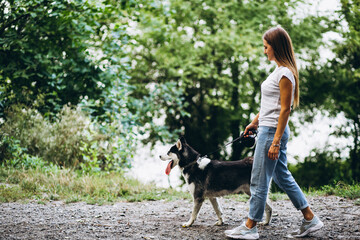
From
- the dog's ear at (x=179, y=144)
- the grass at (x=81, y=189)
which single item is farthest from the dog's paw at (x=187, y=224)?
the grass at (x=81, y=189)

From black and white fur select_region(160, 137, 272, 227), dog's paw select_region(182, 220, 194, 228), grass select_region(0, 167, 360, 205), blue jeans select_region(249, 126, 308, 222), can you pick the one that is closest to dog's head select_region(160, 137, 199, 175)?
black and white fur select_region(160, 137, 272, 227)

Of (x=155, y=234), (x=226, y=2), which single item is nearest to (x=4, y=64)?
(x=155, y=234)

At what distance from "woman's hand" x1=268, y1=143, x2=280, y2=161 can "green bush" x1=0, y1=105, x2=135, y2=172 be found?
17.2 ft

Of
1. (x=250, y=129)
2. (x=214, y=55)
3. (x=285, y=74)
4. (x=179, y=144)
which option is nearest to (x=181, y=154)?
(x=179, y=144)

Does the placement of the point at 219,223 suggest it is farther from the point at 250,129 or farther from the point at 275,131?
the point at 275,131

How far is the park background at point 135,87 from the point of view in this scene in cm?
800

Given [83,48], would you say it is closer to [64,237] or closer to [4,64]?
[4,64]

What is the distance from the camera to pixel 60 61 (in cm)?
967

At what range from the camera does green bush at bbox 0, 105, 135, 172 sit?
27.2 ft

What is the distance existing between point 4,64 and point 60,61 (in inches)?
55.4

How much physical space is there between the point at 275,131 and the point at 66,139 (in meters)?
6.13

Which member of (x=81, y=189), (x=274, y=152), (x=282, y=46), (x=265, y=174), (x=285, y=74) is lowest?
(x=81, y=189)

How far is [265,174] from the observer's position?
3.68 metres

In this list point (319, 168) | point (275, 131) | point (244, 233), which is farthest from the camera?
point (319, 168)
